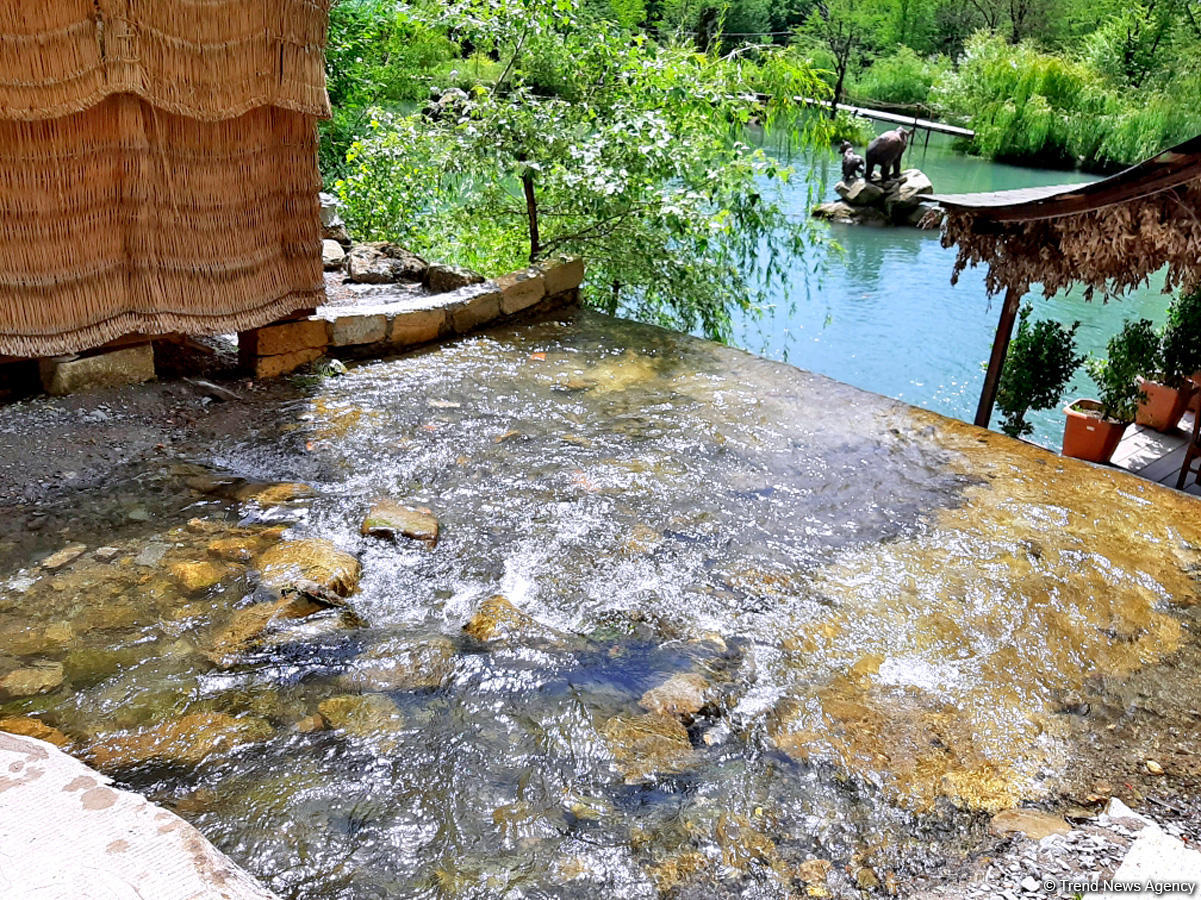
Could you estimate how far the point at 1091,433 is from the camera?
7.03 metres

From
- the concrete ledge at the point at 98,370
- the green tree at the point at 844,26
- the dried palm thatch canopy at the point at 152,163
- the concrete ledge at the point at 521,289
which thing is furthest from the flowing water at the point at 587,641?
the green tree at the point at 844,26

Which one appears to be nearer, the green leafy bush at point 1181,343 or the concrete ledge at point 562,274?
the green leafy bush at point 1181,343

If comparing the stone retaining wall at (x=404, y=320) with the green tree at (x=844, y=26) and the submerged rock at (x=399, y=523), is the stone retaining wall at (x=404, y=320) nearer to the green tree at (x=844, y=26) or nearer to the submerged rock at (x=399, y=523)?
the submerged rock at (x=399, y=523)

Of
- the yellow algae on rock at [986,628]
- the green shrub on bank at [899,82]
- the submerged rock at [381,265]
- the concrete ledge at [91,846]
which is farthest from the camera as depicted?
the green shrub on bank at [899,82]

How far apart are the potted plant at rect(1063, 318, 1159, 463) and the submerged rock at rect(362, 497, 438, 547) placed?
5.33 meters

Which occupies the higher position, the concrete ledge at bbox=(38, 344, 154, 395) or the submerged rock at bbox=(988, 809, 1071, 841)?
the concrete ledge at bbox=(38, 344, 154, 395)

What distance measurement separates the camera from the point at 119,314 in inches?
182

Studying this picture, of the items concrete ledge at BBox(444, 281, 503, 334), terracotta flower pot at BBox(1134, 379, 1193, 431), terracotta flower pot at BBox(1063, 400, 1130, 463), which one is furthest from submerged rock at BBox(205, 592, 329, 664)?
terracotta flower pot at BBox(1134, 379, 1193, 431)

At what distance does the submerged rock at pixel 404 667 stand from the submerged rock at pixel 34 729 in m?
0.82

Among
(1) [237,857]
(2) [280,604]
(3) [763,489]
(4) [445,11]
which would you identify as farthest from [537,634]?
(4) [445,11]

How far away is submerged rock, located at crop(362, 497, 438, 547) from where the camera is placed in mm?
3918

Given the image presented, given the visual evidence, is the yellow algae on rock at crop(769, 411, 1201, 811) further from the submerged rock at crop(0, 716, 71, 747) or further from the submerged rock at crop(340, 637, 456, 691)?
the submerged rock at crop(0, 716, 71, 747)

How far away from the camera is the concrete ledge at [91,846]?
1.50 meters

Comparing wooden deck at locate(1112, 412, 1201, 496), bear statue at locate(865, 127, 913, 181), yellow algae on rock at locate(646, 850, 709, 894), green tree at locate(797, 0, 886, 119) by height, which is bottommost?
wooden deck at locate(1112, 412, 1201, 496)
